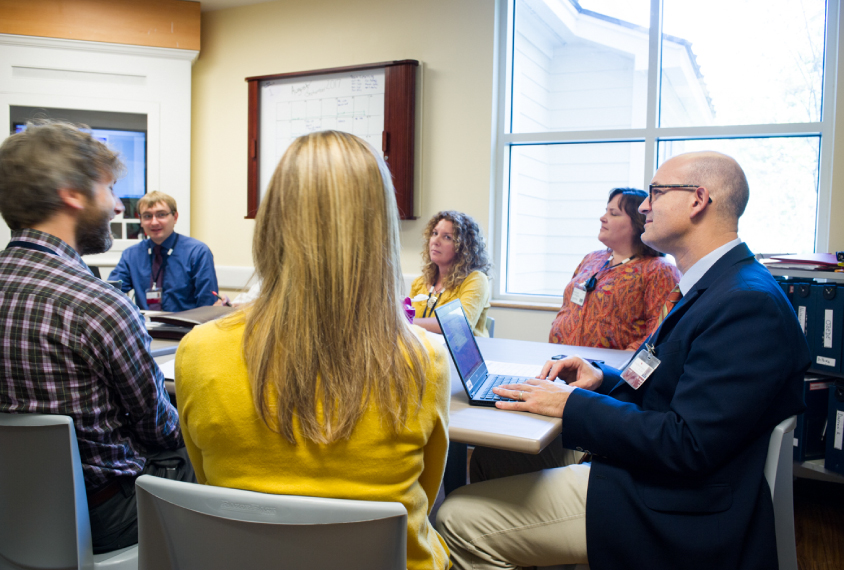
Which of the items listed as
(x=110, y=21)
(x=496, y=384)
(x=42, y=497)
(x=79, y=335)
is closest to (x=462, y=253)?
(x=496, y=384)

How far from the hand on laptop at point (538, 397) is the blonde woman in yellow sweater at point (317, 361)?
1.85 feet

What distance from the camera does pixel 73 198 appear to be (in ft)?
4.66

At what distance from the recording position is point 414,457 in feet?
3.00

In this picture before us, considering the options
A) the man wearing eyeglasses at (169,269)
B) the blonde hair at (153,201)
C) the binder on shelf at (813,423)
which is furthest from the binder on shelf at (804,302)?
the blonde hair at (153,201)

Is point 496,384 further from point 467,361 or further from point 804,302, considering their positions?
point 804,302

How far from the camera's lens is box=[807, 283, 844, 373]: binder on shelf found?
254cm

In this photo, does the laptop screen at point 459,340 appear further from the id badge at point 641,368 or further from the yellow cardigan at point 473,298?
the yellow cardigan at point 473,298

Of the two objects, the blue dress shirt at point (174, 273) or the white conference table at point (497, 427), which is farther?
the blue dress shirt at point (174, 273)

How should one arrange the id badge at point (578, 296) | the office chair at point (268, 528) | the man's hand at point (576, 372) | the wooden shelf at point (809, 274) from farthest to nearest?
the id badge at point (578, 296) < the wooden shelf at point (809, 274) < the man's hand at point (576, 372) < the office chair at point (268, 528)

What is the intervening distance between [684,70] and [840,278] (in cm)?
183

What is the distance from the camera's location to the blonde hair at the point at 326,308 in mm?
851

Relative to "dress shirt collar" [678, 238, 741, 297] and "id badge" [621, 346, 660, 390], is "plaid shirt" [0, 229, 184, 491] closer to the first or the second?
"id badge" [621, 346, 660, 390]

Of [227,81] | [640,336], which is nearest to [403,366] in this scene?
[640,336]

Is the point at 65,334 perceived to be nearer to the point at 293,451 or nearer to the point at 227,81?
the point at 293,451
